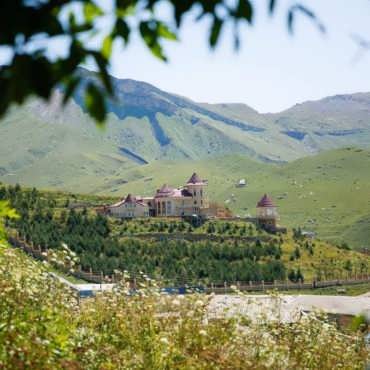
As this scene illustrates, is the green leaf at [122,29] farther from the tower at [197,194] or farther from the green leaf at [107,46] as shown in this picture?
the tower at [197,194]

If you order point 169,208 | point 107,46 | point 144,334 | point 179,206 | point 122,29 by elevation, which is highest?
point 179,206

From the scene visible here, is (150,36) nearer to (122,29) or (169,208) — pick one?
(122,29)

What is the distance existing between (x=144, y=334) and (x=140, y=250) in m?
86.7

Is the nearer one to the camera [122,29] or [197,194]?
[122,29]

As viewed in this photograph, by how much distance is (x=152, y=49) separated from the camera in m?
2.79

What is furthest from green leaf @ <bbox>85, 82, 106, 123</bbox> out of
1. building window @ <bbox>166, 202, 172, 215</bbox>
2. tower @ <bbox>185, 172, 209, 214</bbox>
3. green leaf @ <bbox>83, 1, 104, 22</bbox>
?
building window @ <bbox>166, 202, 172, 215</bbox>

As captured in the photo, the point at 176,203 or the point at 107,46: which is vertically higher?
the point at 176,203

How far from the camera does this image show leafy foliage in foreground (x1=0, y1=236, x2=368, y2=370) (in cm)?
745

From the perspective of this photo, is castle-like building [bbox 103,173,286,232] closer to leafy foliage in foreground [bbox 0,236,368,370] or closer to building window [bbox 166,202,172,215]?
building window [bbox 166,202,172,215]

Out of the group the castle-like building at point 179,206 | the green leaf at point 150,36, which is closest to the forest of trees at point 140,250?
the castle-like building at point 179,206

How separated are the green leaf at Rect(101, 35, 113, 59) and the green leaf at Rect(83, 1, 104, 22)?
9 cm

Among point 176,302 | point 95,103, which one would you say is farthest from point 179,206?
point 95,103

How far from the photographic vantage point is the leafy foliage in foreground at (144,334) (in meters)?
7.45

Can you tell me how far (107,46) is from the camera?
2.60 meters
